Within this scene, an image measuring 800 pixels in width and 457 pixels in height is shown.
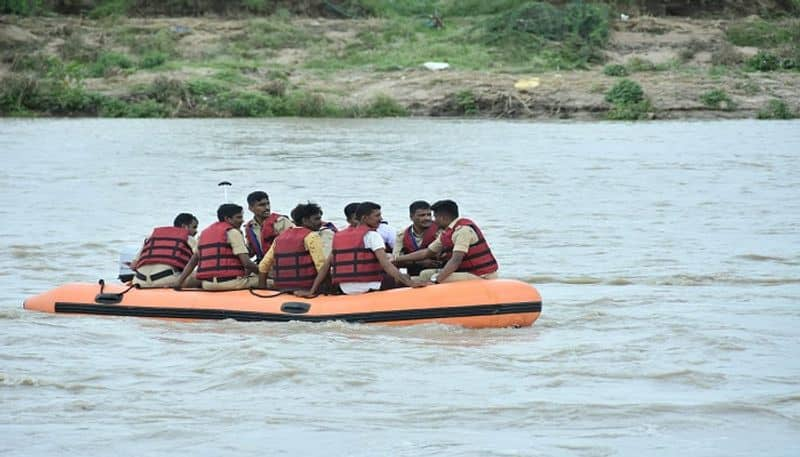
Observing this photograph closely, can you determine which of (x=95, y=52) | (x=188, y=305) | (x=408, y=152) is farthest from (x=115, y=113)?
(x=188, y=305)

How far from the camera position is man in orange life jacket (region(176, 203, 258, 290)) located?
9.88 meters

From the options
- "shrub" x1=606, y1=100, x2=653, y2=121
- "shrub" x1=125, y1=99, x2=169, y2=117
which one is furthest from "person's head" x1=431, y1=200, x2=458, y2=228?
"shrub" x1=125, y1=99, x2=169, y2=117

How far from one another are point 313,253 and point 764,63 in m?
23.2

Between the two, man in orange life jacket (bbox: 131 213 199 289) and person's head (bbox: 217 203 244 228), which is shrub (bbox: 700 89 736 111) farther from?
person's head (bbox: 217 203 244 228)

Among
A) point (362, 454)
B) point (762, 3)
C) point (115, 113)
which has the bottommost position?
point (362, 454)

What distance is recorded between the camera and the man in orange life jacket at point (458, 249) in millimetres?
9586

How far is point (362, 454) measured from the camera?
263 inches

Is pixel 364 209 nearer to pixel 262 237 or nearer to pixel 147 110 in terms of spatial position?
pixel 262 237

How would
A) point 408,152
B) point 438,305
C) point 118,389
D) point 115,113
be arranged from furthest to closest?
1. point 115,113
2. point 408,152
3. point 438,305
4. point 118,389

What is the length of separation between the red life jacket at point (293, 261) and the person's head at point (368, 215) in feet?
1.25

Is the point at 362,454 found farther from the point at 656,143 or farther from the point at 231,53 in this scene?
the point at 231,53

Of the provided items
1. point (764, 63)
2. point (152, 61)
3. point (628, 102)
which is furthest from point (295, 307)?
point (764, 63)

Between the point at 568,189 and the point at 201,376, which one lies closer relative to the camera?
the point at 201,376

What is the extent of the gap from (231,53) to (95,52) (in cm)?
313
